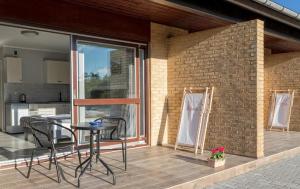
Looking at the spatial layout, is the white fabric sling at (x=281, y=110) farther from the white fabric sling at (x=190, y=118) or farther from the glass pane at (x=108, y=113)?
the glass pane at (x=108, y=113)

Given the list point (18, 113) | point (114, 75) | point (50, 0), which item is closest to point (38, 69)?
point (18, 113)

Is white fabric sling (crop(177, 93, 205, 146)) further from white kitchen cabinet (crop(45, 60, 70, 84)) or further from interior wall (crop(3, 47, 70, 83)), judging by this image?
interior wall (crop(3, 47, 70, 83))

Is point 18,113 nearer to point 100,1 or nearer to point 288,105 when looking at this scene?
point 100,1

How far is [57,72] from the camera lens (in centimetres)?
1064

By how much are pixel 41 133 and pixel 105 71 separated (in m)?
2.11

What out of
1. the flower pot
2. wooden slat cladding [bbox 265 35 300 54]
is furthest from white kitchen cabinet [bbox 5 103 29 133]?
wooden slat cladding [bbox 265 35 300 54]

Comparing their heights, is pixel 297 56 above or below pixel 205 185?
above

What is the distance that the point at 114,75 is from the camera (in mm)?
6152

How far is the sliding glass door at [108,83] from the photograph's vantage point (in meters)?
5.53

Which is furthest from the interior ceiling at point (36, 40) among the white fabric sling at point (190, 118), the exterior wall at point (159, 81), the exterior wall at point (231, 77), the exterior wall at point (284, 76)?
the exterior wall at point (284, 76)

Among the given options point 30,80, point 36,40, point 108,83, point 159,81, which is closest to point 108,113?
point 108,83

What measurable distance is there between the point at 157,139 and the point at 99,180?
2.78 m

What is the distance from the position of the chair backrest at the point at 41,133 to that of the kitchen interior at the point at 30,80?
398 centimetres

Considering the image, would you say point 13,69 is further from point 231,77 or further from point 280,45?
point 280,45
